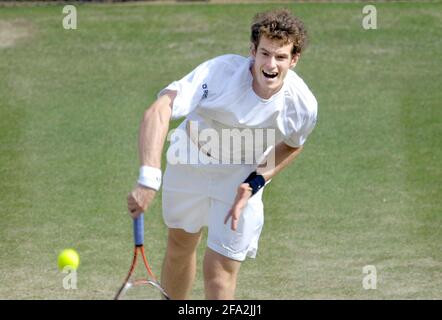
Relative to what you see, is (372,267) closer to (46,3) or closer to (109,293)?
(109,293)

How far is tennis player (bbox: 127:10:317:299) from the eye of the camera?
640 centimetres

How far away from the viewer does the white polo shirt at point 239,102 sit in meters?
6.28

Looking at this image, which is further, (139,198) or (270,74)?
(270,74)

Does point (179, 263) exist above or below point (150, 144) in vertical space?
below

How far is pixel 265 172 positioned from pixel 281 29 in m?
0.87

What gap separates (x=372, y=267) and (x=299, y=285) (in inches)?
25.6

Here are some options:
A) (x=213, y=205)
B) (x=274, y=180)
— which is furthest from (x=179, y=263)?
(x=274, y=180)

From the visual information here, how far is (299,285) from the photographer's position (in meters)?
8.56

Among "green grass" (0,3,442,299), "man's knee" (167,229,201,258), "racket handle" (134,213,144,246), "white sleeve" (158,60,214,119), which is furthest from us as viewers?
"green grass" (0,3,442,299)

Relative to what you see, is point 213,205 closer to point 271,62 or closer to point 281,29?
point 271,62

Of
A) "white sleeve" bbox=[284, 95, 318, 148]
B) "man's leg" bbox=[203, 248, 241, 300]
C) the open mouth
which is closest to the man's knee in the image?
"man's leg" bbox=[203, 248, 241, 300]

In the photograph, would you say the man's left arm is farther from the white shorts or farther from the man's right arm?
the man's right arm

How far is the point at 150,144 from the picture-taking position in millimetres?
5758
